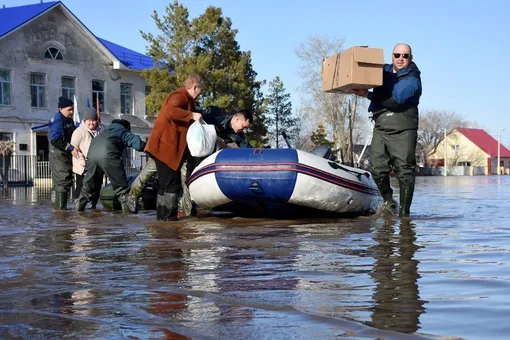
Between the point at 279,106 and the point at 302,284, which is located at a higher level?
the point at 279,106

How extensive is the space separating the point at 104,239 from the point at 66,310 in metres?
3.41

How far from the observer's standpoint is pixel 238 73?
148ft

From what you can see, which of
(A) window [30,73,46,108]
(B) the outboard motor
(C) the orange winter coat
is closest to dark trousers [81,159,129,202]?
(C) the orange winter coat

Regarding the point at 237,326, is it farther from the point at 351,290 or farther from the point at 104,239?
the point at 104,239

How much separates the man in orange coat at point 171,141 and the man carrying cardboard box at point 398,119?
1931 mm

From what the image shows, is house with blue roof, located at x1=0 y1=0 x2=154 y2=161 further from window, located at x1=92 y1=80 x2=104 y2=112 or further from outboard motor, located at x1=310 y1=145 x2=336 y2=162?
outboard motor, located at x1=310 y1=145 x2=336 y2=162

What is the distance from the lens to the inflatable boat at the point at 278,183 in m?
9.04

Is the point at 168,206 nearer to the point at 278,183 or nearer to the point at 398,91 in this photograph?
the point at 278,183

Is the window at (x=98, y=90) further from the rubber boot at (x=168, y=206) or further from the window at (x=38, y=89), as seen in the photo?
the rubber boot at (x=168, y=206)

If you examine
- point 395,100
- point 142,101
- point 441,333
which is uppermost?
point 142,101

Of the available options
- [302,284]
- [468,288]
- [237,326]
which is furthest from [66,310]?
[468,288]

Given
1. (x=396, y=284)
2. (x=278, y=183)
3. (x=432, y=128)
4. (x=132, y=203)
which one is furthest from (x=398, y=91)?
(x=432, y=128)

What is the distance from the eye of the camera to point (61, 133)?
465 inches

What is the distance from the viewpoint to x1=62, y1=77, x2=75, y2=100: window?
42.6 meters
